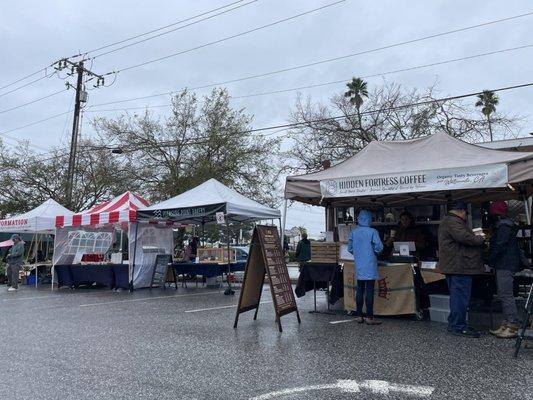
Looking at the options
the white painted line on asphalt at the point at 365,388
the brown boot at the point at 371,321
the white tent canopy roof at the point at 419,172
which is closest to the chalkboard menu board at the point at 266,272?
the brown boot at the point at 371,321

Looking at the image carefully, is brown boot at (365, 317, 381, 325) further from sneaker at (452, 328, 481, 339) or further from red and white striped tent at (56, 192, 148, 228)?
red and white striped tent at (56, 192, 148, 228)

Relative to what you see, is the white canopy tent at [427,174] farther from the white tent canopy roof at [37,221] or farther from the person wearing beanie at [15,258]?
the white tent canopy roof at [37,221]

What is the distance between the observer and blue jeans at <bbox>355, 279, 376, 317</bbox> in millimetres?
7684

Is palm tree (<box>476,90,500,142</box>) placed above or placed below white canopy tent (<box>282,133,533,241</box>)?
above

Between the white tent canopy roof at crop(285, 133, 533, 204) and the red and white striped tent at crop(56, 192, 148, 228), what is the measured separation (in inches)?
261

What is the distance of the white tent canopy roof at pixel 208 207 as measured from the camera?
12820 millimetres

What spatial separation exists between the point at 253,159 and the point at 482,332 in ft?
60.8

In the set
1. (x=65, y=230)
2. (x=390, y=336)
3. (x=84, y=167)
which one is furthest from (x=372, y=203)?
(x=84, y=167)

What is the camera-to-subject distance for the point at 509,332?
259 inches

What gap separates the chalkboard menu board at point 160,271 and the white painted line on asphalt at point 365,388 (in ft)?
35.7

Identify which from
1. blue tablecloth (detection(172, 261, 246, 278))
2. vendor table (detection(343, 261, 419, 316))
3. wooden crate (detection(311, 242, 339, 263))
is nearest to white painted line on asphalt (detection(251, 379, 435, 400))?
vendor table (detection(343, 261, 419, 316))

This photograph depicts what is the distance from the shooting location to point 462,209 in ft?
23.0

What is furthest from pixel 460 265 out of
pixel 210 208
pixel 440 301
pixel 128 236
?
pixel 128 236

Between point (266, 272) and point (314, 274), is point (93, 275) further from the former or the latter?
point (266, 272)
